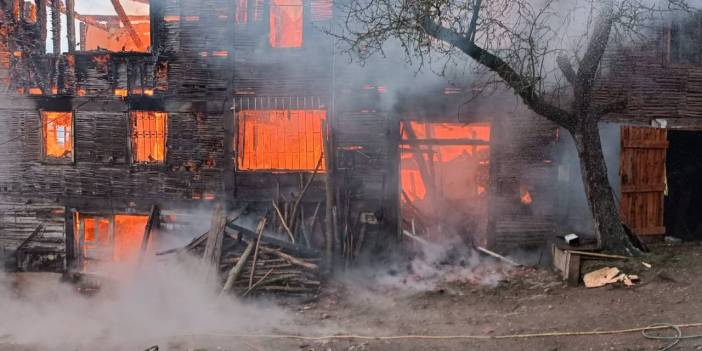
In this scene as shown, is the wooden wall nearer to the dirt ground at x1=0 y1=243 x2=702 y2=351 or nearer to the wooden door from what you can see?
the dirt ground at x1=0 y1=243 x2=702 y2=351

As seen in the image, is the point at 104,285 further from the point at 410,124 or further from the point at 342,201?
the point at 410,124

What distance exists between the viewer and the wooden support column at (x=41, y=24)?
1254 cm

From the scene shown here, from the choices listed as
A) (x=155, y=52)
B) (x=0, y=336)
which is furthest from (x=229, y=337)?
(x=155, y=52)

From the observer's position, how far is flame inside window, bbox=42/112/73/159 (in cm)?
1262

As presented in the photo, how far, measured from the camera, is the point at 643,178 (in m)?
10.8

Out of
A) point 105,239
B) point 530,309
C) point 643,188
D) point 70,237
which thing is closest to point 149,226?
point 105,239

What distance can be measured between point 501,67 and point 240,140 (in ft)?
20.9

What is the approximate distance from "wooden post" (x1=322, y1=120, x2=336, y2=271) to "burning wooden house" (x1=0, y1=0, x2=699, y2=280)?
5cm

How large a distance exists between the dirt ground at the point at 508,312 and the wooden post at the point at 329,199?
3.08ft

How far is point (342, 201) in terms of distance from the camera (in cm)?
1148

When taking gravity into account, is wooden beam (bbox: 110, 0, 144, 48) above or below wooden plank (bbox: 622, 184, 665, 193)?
above

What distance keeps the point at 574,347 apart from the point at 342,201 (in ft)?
20.9

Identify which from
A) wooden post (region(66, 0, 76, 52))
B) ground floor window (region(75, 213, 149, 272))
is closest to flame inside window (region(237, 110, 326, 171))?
ground floor window (region(75, 213, 149, 272))

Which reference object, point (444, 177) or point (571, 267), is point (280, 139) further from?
point (571, 267)
